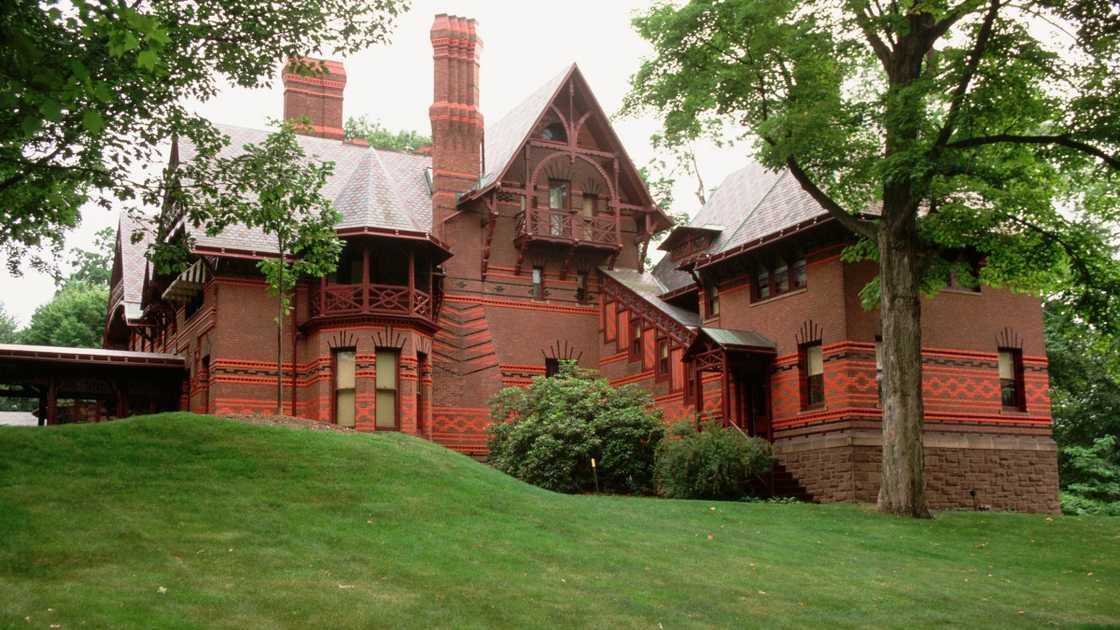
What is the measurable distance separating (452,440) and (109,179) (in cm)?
1945

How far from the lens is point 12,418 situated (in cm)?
6303

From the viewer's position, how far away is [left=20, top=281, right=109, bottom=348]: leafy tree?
65.9m

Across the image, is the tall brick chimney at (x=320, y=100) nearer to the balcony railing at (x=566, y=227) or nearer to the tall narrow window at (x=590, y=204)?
the balcony railing at (x=566, y=227)

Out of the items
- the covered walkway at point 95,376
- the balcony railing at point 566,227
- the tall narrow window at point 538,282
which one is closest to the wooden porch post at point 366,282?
the balcony railing at point 566,227

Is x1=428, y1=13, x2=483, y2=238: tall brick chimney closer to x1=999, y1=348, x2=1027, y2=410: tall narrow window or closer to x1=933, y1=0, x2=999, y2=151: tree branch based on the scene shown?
x1=999, y1=348, x2=1027, y2=410: tall narrow window

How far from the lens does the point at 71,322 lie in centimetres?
6594

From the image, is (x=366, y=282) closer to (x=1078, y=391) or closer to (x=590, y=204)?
(x=590, y=204)

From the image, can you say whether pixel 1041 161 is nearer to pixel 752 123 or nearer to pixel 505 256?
pixel 752 123

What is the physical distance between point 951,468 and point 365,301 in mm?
16881

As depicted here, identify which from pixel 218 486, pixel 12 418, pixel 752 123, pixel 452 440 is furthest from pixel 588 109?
pixel 12 418

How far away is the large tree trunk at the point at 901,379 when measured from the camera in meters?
22.9

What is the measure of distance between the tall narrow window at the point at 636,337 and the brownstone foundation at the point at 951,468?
709 cm

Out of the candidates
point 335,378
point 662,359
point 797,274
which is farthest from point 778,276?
point 335,378

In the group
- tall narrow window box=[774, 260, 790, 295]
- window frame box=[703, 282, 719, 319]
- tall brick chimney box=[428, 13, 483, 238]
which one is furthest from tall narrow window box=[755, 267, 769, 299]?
tall brick chimney box=[428, 13, 483, 238]
